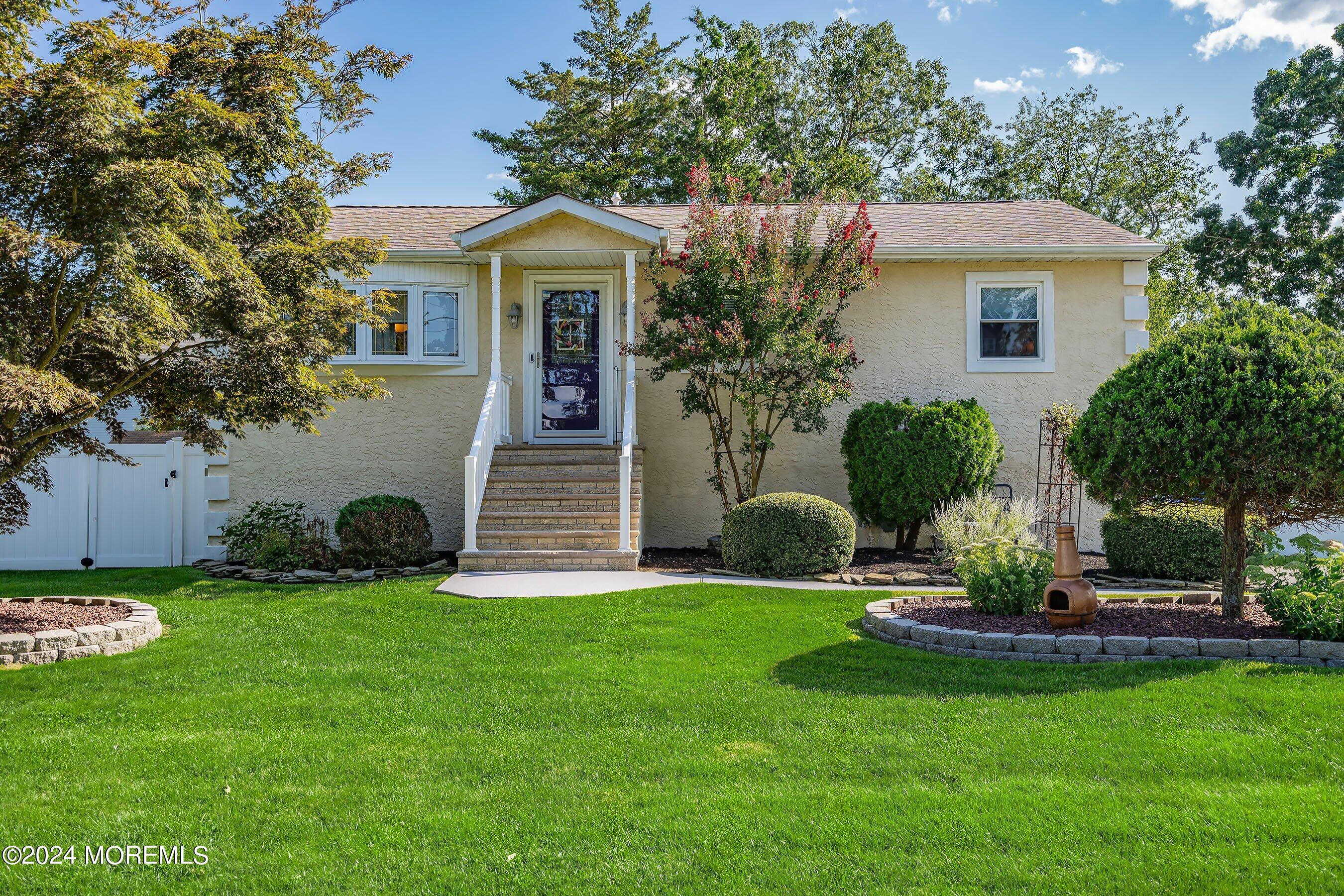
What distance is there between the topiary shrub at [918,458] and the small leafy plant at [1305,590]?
4334 mm

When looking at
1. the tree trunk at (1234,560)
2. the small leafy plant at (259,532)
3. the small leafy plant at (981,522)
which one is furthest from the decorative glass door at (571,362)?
the tree trunk at (1234,560)

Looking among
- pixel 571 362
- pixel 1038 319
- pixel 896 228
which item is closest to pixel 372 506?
pixel 571 362

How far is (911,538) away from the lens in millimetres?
11156

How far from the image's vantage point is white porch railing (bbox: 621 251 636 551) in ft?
30.9

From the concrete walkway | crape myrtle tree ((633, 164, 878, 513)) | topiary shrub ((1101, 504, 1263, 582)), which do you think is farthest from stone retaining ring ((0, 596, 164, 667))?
topiary shrub ((1101, 504, 1263, 582))

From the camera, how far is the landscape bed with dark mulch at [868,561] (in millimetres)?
9641

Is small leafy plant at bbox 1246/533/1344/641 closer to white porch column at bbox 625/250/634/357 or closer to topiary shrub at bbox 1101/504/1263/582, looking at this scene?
topiary shrub at bbox 1101/504/1263/582

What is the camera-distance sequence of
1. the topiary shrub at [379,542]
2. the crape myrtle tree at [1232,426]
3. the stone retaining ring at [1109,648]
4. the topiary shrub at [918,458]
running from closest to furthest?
the stone retaining ring at [1109,648]
the crape myrtle tree at [1232,426]
the topiary shrub at [379,542]
the topiary shrub at [918,458]

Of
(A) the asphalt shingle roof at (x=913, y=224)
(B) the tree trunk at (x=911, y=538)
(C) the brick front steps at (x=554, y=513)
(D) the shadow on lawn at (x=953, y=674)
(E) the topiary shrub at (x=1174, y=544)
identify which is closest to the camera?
(D) the shadow on lawn at (x=953, y=674)

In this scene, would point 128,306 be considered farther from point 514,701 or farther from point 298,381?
point 514,701

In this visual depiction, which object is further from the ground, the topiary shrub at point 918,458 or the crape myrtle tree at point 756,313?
the crape myrtle tree at point 756,313

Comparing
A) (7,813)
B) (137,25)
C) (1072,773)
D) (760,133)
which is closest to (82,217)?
(137,25)

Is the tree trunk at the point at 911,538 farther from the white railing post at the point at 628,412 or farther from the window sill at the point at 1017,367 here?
the white railing post at the point at 628,412

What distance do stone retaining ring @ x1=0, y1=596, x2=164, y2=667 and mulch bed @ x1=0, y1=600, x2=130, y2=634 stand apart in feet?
0.36
